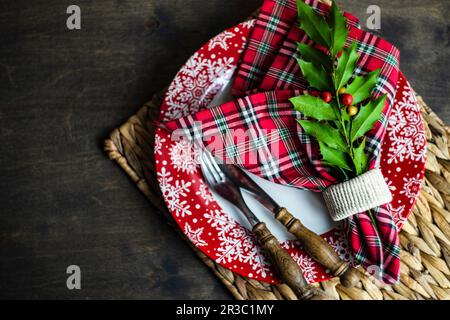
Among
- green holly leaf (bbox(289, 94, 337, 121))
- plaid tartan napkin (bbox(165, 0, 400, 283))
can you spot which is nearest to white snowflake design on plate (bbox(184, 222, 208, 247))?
plaid tartan napkin (bbox(165, 0, 400, 283))

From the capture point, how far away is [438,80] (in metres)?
0.72

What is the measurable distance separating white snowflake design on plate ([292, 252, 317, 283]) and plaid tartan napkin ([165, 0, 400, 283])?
6 centimetres

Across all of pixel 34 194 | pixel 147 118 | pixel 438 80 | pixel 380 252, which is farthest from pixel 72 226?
pixel 438 80

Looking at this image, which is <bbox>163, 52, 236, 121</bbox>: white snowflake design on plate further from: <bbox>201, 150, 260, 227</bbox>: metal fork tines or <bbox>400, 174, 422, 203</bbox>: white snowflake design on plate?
<bbox>400, 174, 422, 203</bbox>: white snowflake design on plate

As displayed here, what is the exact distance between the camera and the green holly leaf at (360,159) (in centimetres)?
56

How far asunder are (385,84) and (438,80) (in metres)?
0.19

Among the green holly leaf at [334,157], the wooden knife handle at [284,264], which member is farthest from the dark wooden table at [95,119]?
the green holly leaf at [334,157]

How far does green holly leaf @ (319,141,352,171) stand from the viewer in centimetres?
56

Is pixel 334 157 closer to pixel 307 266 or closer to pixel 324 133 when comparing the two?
pixel 324 133

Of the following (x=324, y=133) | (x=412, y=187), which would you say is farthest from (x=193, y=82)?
(x=412, y=187)

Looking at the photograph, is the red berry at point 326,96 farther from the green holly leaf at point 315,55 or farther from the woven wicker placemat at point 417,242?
the woven wicker placemat at point 417,242

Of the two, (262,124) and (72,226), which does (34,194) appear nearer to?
(72,226)

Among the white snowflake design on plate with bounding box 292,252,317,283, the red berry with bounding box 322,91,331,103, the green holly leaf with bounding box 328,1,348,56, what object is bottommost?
the white snowflake design on plate with bounding box 292,252,317,283

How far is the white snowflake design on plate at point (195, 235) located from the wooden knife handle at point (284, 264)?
8 centimetres
